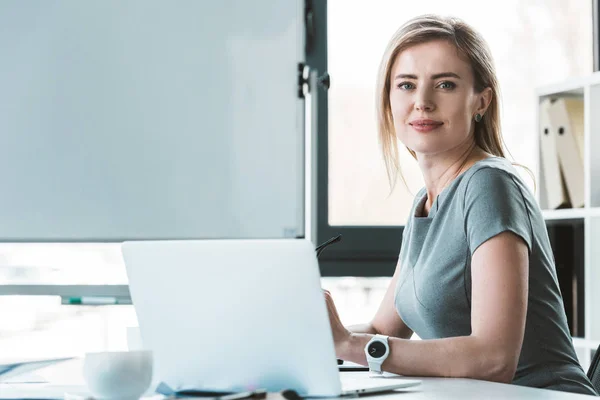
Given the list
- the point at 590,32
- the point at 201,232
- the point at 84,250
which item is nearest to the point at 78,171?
the point at 84,250

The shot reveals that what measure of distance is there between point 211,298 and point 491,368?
20.5 inches

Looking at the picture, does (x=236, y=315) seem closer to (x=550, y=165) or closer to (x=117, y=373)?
(x=117, y=373)

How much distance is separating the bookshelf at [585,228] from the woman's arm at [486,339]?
107 cm

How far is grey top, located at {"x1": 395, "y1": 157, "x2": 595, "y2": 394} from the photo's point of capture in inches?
52.4

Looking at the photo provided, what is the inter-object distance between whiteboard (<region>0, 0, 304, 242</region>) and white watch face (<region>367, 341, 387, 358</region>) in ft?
3.34

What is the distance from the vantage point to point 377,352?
121cm

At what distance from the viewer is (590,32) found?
8.91 feet

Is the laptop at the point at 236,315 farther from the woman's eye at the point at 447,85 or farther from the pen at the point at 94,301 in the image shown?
the pen at the point at 94,301

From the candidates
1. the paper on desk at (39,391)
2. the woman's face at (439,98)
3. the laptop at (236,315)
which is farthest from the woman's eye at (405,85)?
the paper on desk at (39,391)

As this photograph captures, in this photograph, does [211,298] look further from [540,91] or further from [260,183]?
[540,91]

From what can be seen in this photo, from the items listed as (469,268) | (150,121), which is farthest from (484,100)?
(150,121)

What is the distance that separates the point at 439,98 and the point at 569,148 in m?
0.92

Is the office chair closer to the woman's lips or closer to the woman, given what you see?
the woman

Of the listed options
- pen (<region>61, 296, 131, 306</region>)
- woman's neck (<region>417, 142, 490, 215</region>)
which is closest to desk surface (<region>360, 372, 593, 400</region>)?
woman's neck (<region>417, 142, 490, 215</region>)
